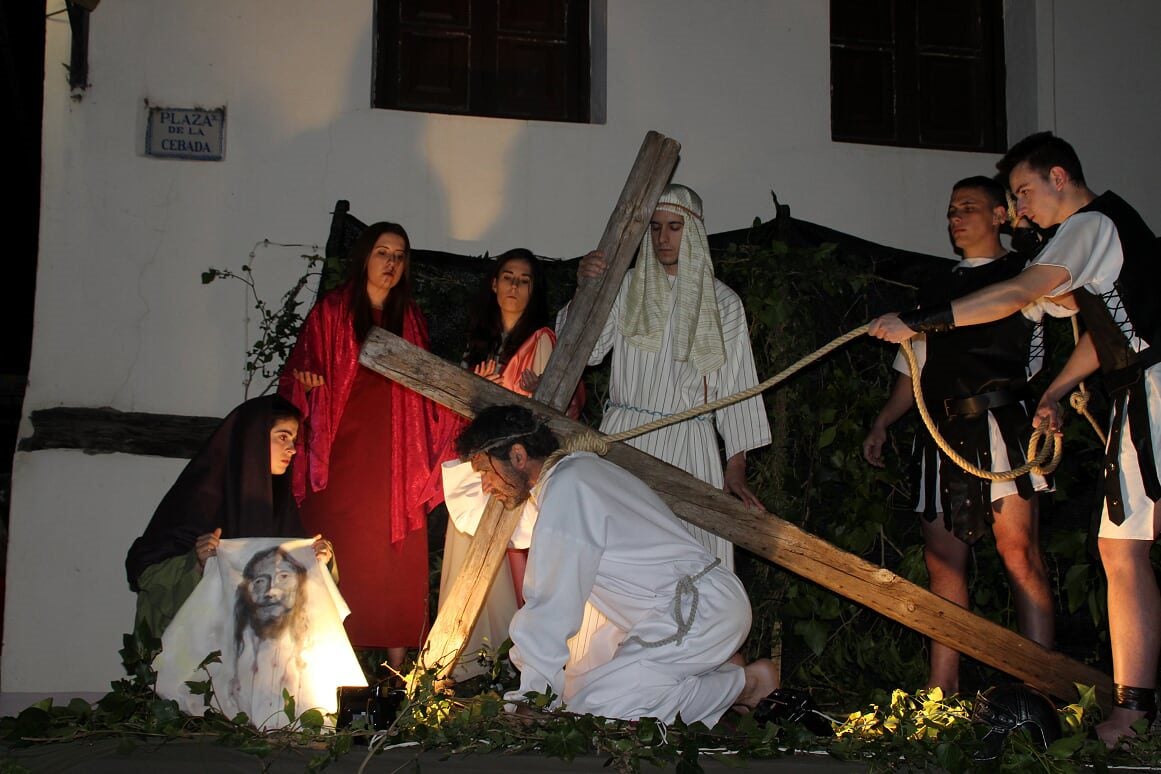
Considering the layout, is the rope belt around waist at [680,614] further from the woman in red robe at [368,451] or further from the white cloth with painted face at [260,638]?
the woman in red robe at [368,451]

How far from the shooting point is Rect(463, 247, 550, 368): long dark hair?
4723 mm

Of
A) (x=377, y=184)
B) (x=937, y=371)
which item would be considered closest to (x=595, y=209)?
(x=377, y=184)

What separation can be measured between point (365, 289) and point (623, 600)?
1927 mm

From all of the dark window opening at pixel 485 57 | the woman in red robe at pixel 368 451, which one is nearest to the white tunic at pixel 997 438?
the woman in red robe at pixel 368 451

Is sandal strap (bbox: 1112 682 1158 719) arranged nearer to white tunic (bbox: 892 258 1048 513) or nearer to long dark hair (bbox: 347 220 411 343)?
white tunic (bbox: 892 258 1048 513)

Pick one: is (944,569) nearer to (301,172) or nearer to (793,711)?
(793,711)

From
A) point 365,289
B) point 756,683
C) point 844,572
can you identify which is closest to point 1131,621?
point 844,572

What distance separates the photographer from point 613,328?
437cm

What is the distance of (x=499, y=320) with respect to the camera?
482 centimetres

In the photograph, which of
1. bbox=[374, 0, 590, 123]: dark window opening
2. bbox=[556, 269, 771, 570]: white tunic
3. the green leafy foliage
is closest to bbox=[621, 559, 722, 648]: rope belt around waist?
bbox=[556, 269, 771, 570]: white tunic

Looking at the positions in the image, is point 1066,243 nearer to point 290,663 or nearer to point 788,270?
point 788,270

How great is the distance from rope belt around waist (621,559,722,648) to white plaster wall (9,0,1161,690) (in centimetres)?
256

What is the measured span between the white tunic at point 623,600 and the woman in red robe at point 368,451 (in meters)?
1.32

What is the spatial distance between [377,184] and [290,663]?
274cm
